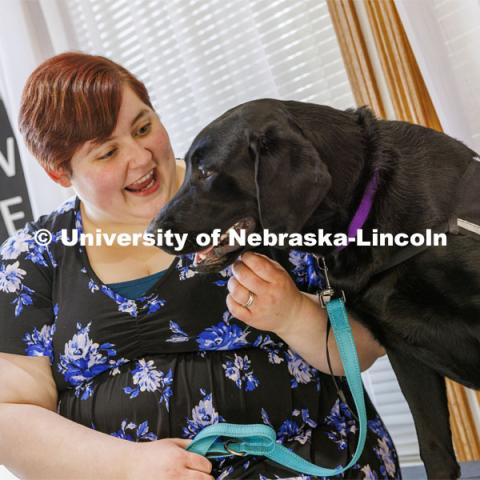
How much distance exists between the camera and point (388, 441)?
1216mm

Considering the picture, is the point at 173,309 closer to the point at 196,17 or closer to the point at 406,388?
the point at 406,388

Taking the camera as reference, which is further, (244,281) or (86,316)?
(86,316)

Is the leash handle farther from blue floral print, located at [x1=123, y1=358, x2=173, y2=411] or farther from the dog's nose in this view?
the dog's nose

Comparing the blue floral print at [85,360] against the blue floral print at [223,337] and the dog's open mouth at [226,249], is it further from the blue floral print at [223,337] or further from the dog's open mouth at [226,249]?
the dog's open mouth at [226,249]

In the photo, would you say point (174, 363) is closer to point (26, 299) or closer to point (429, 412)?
point (26, 299)

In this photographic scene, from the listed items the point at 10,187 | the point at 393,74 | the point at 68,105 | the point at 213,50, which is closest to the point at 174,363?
the point at 68,105

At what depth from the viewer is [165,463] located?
1.00m

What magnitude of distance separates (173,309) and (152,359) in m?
0.10

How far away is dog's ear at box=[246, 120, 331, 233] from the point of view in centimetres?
92

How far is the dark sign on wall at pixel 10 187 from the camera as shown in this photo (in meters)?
2.32

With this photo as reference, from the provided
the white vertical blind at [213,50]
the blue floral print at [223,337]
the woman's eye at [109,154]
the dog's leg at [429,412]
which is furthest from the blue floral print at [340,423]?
the white vertical blind at [213,50]

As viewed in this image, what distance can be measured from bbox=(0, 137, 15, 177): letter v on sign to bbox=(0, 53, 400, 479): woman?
113 cm

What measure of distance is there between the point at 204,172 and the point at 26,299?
0.49 m

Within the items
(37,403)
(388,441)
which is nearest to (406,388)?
(388,441)
